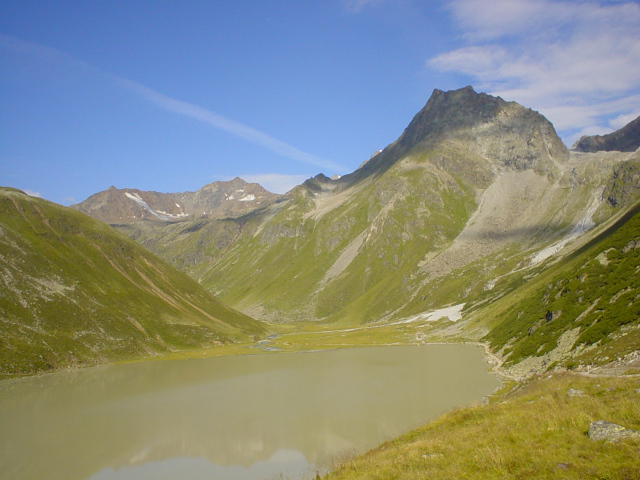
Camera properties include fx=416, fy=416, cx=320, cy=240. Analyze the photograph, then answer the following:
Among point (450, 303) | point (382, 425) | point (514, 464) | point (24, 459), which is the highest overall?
point (514, 464)

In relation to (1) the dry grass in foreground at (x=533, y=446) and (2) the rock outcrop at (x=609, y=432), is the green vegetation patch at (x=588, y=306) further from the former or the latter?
(2) the rock outcrop at (x=609, y=432)

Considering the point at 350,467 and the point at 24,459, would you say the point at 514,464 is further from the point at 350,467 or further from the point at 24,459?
the point at 24,459

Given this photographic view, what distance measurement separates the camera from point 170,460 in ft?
127

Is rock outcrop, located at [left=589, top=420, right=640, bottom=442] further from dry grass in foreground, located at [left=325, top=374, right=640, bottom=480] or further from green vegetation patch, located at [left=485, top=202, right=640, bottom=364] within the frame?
green vegetation patch, located at [left=485, top=202, right=640, bottom=364]

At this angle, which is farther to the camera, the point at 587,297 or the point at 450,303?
the point at 450,303

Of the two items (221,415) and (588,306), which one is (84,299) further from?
(588,306)

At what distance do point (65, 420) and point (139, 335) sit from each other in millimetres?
65048

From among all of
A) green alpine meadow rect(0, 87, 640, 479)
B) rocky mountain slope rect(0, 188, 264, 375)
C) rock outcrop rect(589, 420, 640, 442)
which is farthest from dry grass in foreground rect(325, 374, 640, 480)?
rocky mountain slope rect(0, 188, 264, 375)

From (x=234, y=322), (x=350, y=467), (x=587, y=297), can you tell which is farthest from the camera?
(x=234, y=322)

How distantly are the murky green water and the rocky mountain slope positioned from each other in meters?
14.7

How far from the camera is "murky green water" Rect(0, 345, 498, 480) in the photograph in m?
36.8

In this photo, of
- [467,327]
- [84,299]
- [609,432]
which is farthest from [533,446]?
[84,299]

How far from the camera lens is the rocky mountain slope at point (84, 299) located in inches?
3639

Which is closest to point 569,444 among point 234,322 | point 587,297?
point 587,297
